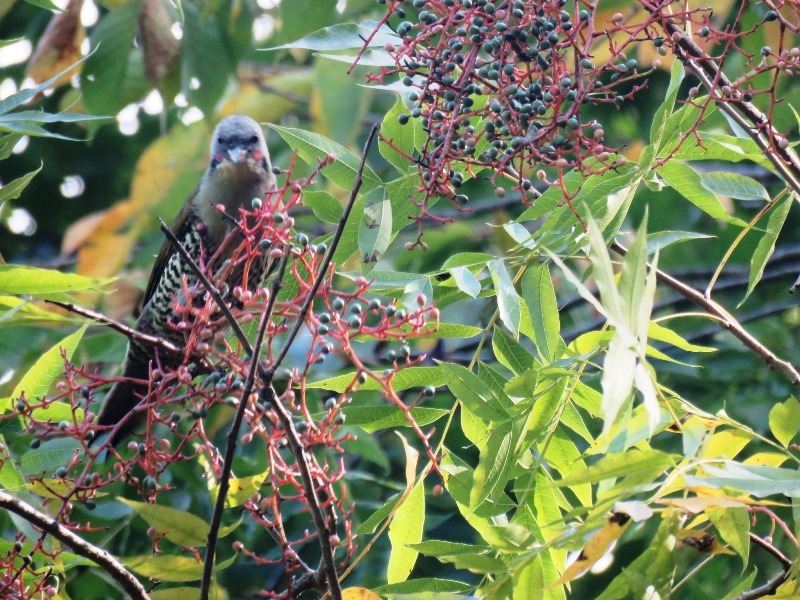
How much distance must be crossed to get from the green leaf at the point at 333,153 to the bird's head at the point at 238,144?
1646 millimetres

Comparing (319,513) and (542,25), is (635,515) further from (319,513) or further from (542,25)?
(542,25)

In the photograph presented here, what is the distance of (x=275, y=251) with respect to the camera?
1.96 meters

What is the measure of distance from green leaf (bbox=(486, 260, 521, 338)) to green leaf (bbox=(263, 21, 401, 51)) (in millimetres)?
653

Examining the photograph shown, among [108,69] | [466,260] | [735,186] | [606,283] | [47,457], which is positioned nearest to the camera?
[606,283]

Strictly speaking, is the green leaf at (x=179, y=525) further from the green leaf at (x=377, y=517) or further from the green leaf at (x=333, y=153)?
the green leaf at (x=333, y=153)

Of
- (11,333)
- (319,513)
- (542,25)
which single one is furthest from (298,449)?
(11,333)

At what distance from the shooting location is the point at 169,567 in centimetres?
201

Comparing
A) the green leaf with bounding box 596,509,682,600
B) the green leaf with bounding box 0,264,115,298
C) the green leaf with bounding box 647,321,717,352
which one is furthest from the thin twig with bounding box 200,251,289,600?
the green leaf with bounding box 647,321,717,352

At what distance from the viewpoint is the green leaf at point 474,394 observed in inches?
75.0

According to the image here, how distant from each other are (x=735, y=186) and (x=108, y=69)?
8.42 ft

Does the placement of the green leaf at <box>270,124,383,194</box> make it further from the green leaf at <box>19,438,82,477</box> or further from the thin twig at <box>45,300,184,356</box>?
the green leaf at <box>19,438,82,477</box>

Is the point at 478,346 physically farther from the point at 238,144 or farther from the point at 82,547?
the point at 238,144

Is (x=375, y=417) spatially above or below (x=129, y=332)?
below

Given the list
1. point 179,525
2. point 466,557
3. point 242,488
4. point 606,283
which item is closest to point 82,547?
point 179,525
